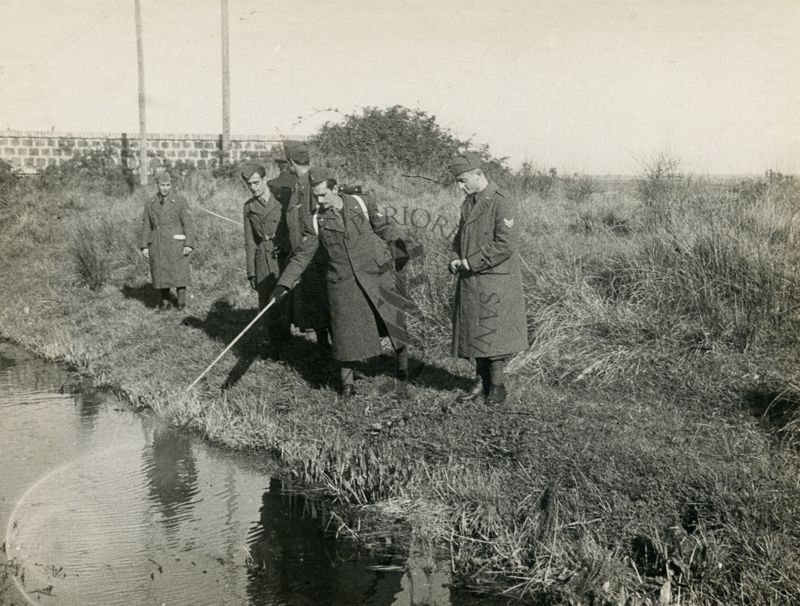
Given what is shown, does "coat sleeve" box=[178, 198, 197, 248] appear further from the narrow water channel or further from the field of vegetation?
the narrow water channel

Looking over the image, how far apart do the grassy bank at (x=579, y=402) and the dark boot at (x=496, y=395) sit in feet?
0.41

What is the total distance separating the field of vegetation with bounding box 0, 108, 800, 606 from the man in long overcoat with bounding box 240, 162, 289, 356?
0.45m

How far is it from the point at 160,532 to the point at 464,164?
10.5 feet

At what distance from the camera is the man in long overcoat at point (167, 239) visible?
34.4ft

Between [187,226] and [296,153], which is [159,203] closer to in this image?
[187,226]

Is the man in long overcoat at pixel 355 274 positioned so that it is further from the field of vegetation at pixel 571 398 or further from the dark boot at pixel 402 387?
the field of vegetation at pixel 571 398


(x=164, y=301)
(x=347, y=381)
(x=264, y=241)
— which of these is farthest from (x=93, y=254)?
(x=347, y=381)

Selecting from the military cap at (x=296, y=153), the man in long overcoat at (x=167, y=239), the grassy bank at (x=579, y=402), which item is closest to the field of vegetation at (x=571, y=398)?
the grassy bank at (x=579, y=402)

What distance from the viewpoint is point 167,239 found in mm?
10531

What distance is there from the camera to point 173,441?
21.5ft

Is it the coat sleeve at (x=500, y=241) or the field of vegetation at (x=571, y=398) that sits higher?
the coat sleeve at (x=500, y=241)

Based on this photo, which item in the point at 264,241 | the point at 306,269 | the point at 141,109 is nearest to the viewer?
the point at 306,269

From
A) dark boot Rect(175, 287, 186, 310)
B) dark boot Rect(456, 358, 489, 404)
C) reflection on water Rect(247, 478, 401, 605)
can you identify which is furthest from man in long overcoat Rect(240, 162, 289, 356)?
dark boot Rect(175, 287, 186, 310)

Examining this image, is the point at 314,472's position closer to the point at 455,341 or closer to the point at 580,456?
the point at 455,341
